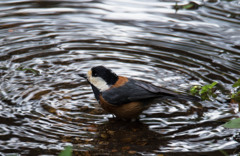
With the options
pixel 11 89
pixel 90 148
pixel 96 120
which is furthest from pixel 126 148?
pixel 11 89

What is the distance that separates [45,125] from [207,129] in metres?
2.17

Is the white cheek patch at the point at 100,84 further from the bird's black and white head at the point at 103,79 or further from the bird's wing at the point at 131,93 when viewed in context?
the bird's wing at the point at 131,93

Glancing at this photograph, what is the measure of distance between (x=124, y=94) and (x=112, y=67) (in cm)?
167

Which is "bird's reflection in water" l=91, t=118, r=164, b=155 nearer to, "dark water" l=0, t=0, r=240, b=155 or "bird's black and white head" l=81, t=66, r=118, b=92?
"dark water" l=0, t=0, r=240, b=155

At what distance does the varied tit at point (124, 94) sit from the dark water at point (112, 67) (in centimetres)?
22

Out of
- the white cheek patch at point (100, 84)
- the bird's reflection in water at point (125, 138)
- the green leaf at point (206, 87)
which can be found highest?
the white cheek patch at point (100, 84)

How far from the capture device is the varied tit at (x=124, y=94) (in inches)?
216

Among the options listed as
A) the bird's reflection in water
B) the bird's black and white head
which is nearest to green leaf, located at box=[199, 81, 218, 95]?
the bird's reflection in water

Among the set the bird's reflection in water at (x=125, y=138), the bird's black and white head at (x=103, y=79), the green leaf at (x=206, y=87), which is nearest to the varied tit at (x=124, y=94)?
the bird's black and white head at (x=103, y=79)

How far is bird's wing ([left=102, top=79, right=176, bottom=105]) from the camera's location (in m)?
5.48

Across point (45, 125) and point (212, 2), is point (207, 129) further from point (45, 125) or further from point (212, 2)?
point (212, 2)

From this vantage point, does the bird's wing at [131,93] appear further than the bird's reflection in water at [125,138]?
Yes

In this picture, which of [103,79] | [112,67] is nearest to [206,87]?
[103,79]

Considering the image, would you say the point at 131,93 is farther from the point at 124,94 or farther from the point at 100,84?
the point at 100,84
